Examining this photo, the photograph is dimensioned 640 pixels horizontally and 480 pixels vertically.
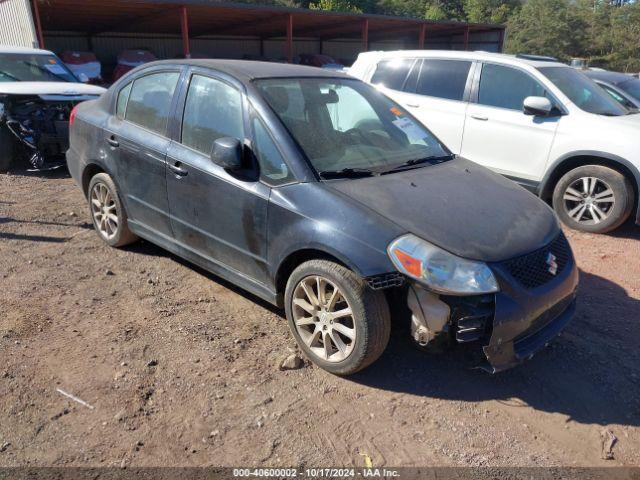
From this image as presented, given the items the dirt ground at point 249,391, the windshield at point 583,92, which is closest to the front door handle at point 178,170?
the dirt ground at point 249,391

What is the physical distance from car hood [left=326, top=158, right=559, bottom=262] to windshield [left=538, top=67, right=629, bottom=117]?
3.04m

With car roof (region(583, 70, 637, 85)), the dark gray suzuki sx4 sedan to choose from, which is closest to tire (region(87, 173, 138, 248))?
the dark gray suzuki sx4 sedan

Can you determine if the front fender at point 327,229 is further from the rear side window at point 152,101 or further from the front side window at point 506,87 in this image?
the front side window at point 506,87

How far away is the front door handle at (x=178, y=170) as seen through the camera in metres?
3.72

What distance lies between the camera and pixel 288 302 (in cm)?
325

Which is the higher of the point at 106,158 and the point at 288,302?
the point at 106,158

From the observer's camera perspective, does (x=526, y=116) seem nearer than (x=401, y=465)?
No

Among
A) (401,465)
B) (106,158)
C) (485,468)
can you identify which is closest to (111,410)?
(401,465)

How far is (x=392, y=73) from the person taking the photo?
7230mm

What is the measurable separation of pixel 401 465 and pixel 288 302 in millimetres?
1182

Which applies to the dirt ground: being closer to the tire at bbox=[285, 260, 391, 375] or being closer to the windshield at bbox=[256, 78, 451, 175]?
the tire at bbox=[285, 260, 391, 375]

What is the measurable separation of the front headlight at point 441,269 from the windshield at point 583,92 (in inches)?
163

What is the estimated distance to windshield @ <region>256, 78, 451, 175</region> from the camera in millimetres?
3389

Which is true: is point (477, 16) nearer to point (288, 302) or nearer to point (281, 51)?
point (281, 51)
